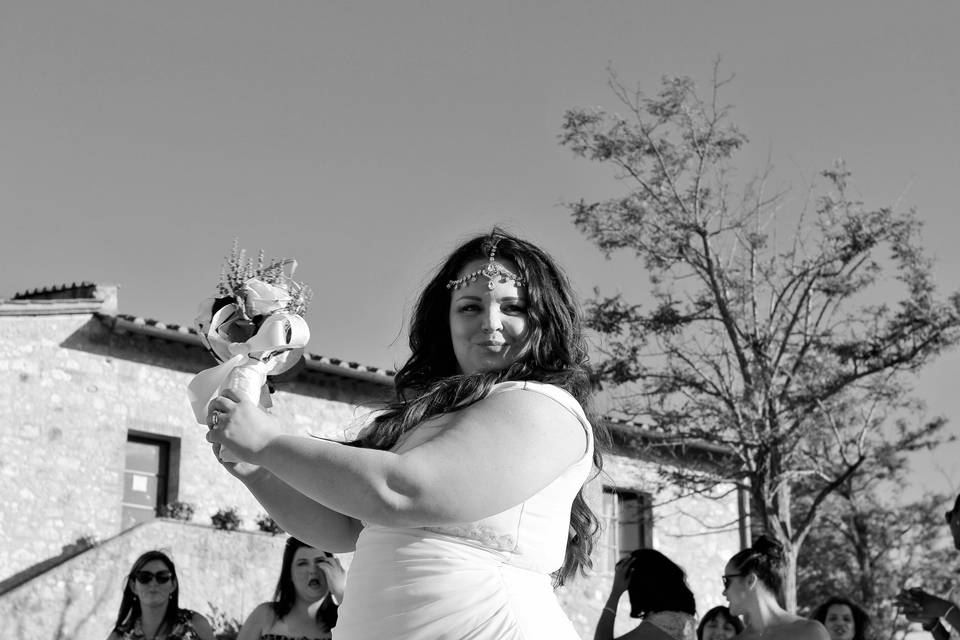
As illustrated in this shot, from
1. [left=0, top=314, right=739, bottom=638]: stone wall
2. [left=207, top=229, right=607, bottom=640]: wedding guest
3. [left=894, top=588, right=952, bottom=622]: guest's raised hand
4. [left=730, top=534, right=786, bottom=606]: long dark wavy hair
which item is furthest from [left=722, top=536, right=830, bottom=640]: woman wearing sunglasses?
[left=0, top=314, right=739, bottom=638]: stone wall

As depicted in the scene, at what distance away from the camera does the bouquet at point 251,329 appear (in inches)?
83.2

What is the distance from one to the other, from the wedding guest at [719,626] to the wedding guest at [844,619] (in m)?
0.49

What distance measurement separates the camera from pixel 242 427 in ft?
6.07

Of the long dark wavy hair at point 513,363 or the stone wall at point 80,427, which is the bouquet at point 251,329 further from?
the stone wall at point 80,427

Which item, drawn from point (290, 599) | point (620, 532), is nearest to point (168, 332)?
point (620, 532)

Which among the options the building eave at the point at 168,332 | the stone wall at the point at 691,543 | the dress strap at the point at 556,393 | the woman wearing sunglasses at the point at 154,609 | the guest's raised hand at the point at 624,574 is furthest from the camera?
the stone wall at the point at 691,543

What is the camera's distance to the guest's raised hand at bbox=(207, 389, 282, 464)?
1.83m

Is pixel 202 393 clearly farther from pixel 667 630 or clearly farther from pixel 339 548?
pixel 667 630

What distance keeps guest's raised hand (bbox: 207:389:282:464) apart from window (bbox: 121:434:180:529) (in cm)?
1523

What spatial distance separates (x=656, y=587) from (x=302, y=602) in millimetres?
2001

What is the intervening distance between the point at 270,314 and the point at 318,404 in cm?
1606

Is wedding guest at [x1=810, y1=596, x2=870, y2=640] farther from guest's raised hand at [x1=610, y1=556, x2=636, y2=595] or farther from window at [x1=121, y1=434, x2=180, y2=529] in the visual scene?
window at [x1=121, y1=434, x2=180, y2=529]

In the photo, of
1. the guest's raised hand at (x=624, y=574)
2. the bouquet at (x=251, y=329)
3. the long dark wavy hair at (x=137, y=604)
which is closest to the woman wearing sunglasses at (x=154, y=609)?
the long dark wavy hair at (x=137, y=604)

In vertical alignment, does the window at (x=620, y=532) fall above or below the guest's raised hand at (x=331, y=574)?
above
